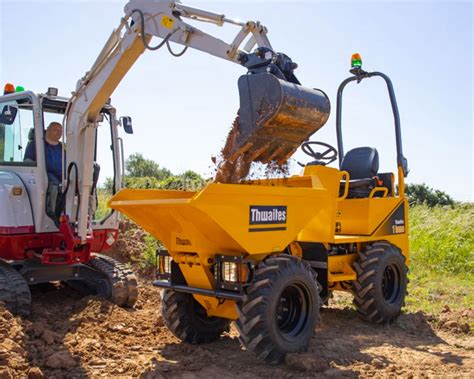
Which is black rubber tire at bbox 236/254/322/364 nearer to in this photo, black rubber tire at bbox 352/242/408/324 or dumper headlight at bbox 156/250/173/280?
dumper headlight at bbox 156/250/173/280

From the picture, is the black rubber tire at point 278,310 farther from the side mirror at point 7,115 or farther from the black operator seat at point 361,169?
the side mirror at point 7,115

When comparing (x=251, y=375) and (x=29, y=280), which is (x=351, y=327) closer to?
(x=251, y=375)

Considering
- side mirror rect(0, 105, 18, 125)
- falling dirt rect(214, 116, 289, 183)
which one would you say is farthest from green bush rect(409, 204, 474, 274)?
side mirror rect(0, 105, 18, 125)

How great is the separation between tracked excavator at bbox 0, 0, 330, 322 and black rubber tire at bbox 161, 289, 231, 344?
0.31 ft

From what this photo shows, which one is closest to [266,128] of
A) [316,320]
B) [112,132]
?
[316,320]

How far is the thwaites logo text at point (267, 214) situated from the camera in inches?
183

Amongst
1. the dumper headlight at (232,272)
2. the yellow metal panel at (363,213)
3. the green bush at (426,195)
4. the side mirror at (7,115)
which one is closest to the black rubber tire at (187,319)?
the dumper headlight at (232,272)

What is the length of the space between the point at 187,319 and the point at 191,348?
0.28m

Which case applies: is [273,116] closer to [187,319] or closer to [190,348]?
[187,319]

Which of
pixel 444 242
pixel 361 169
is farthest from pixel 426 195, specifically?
pixel 361 169

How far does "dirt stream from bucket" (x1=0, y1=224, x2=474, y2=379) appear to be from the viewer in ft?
14.7

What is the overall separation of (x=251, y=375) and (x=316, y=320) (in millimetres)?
945

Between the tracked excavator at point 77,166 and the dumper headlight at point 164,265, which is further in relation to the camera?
the tracked excavator at point 77,166

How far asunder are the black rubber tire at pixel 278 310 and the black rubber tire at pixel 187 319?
2.71 ft
